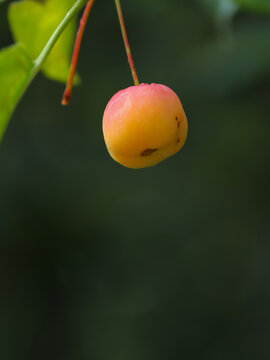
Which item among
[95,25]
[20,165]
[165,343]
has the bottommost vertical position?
[165,343]

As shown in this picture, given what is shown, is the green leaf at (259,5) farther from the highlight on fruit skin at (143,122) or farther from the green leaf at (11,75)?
the green leaf at (11,75)

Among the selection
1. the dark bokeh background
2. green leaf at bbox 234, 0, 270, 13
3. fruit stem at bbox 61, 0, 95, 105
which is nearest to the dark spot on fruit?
fruit stem at bbox 61, 0, 95, 105

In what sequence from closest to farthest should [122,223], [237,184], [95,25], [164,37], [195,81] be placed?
[195,81], [164,37], [95,25], [237,184], [122,223]

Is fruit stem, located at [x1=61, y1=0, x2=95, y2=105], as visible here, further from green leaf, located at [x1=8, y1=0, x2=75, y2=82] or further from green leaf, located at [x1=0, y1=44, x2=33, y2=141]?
green leaf, located at [x1=8, y1=0, x2=75, y2=82]

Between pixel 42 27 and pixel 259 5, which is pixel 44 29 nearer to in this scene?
pixel 42 27

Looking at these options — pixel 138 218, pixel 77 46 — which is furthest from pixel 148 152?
pixel 138 218

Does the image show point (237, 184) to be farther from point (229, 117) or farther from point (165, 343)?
point (165, 343)

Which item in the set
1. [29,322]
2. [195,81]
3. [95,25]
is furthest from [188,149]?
[29,322]

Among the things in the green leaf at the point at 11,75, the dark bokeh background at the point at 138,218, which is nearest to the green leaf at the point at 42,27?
the green leaf at the point at 11,75
